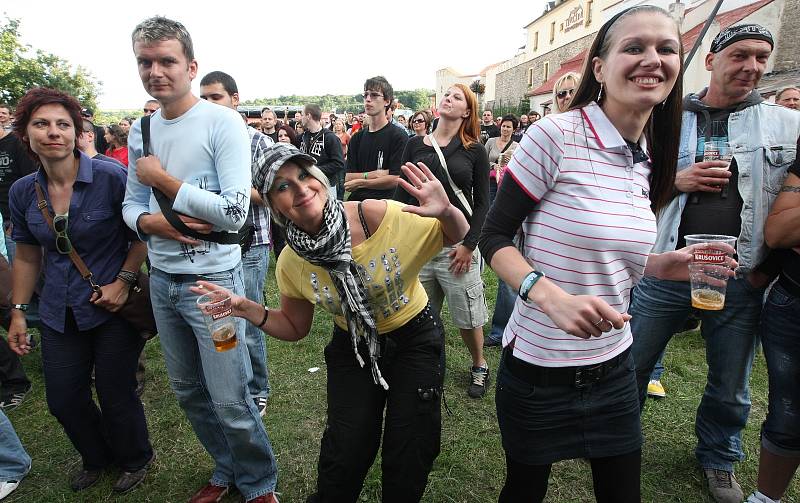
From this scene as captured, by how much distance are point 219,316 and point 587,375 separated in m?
1.49

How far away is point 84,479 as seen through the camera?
9.55ft

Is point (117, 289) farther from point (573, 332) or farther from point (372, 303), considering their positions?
point (573, 332)

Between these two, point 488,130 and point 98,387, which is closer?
point 98,387

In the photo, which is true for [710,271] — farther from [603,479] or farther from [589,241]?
[603,479]

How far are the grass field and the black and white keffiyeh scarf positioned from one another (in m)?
1.32

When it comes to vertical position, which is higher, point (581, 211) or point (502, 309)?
point (581, 211)

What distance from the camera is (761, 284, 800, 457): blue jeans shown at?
7.09 ft

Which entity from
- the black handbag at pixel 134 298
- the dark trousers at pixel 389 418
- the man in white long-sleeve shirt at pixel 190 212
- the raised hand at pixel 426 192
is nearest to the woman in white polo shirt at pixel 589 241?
the raised hand at pixel 426 192

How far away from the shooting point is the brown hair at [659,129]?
1.72 m

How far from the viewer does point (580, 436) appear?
1.70m

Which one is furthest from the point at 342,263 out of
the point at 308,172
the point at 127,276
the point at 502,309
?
the point at 502,309

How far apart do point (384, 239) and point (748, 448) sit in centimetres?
291

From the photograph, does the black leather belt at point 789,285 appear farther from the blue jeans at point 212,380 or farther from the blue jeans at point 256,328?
the blue jeans at point 256,328

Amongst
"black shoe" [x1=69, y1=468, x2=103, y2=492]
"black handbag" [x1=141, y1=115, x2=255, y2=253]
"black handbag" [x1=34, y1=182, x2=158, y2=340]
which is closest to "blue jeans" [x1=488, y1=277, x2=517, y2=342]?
"black handbag" [x1=141, y1=115, x2=255, y2=253]
